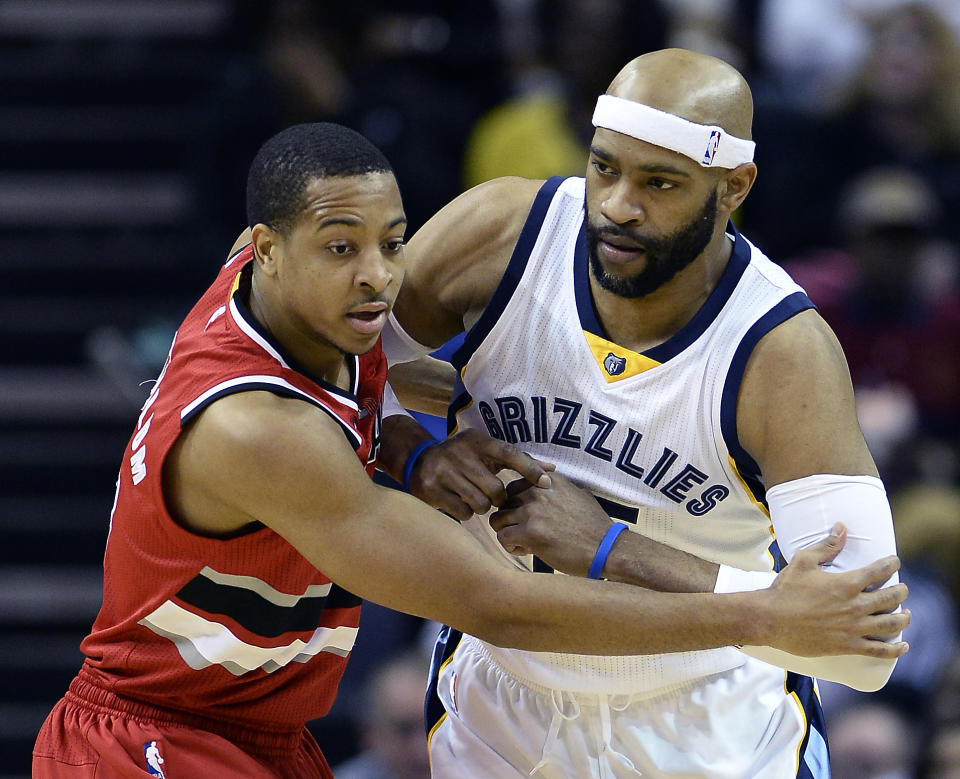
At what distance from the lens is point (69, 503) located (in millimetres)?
7262

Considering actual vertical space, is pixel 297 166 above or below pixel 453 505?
above

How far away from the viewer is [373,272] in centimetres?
319

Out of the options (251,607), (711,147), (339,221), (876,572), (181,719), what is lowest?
(181,719)

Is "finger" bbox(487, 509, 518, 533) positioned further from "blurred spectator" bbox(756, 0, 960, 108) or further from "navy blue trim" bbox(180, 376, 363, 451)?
"blurred spectator" bbox(756, 0, 960, 108)

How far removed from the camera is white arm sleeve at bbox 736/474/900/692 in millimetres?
3342

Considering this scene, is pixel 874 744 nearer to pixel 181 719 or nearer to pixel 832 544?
pixel 832 544

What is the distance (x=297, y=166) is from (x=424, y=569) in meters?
0.85

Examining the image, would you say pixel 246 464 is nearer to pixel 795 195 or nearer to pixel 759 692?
pixel 759 692

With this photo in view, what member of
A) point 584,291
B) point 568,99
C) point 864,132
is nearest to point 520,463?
point 584,291

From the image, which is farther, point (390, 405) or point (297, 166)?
point (390, 405)

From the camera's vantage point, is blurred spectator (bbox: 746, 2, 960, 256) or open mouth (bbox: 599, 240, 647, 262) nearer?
open mouth (bbox: 599, 240, 647, 262)

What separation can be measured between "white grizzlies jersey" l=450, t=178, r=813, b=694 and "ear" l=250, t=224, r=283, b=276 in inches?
27.7

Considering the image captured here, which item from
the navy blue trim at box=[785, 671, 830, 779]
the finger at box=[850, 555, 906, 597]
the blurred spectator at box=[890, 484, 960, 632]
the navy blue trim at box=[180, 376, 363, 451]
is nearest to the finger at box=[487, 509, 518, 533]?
the navy blue trim at box=[180, 376, 363, 451]

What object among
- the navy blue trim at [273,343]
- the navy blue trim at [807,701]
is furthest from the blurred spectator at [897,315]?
the navy blue trim at [273,343]
